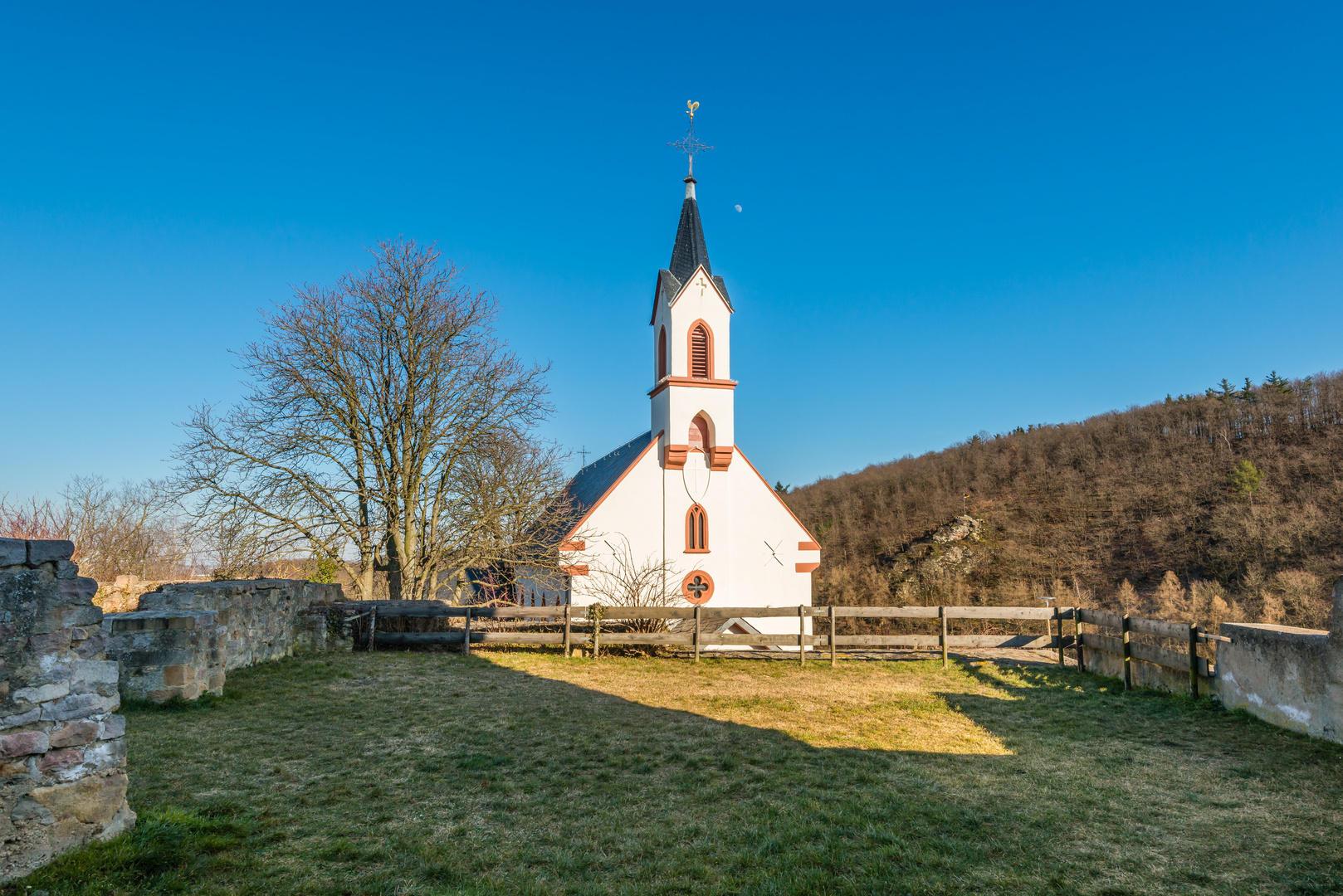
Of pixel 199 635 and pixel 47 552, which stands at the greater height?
pixel 47 552

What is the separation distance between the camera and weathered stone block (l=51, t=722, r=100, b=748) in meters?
4.26

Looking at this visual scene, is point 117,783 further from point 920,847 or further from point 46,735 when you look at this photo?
point 920,847

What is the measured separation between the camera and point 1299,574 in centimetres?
3177

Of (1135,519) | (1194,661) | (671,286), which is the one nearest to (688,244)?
(671,286)

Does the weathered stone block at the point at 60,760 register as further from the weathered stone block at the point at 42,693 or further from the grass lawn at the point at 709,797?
the grass lawn at the point at 709,797

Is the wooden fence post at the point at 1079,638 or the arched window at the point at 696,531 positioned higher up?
the arched window at the point at 696,531

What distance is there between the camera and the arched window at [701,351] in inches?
935

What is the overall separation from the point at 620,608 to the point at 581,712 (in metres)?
5.56

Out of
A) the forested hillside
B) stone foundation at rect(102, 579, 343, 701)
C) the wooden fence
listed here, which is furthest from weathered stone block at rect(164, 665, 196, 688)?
the forested hillside

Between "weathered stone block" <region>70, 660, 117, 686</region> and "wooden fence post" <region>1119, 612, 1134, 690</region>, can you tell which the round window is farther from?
"weathered stone block" <region>70, 660, 117, 686</region>

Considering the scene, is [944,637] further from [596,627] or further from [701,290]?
[701,290]

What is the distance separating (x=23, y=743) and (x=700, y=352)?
68.3ft

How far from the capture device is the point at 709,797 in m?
6.18

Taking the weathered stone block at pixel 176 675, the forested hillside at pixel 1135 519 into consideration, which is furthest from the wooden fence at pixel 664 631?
the forested hillside at pixel 1135 519
